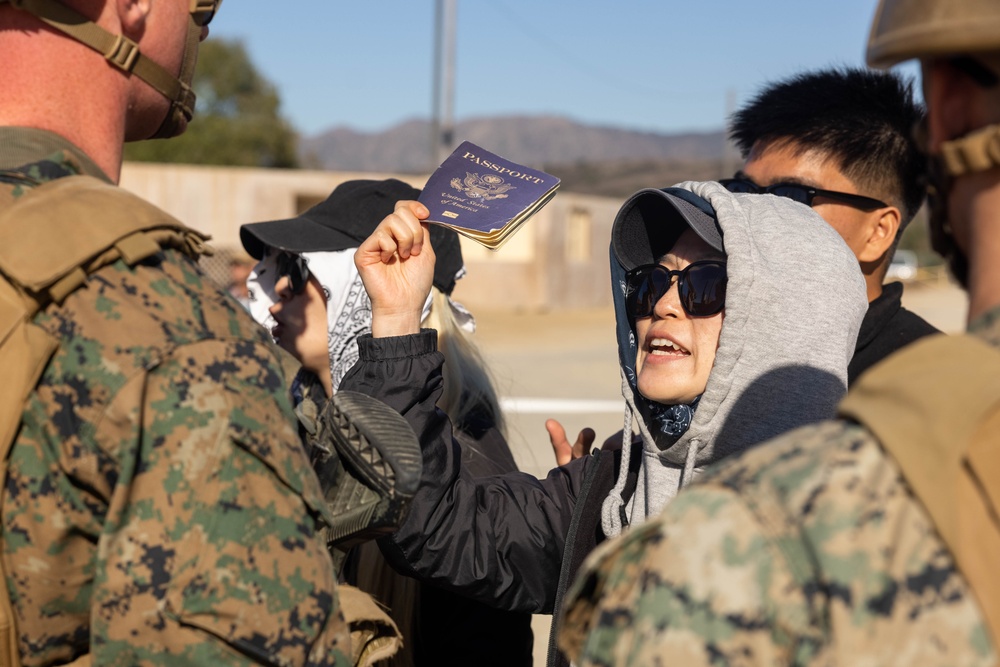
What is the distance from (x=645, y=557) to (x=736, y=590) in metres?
0.11

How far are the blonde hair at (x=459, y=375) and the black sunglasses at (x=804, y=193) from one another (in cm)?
90

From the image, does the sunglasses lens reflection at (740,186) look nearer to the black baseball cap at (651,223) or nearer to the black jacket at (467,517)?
the black baseball cap at (651,223)

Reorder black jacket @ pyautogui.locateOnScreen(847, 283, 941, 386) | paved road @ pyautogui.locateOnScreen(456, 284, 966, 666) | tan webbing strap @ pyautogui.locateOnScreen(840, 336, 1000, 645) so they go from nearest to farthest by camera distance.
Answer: tan webbing strap @ pyautogui.locateOnScreen(840, 336, 1000, 645) < black jacket @ pyautogui.locateOnScreen(847, 283, 941, 386) < paved road @ pyautogui.locateOnScreen(456, 284, 966, 666)

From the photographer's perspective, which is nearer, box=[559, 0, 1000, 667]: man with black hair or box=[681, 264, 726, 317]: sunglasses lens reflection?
box=[559, 0, 1000, 667]: man with black hair

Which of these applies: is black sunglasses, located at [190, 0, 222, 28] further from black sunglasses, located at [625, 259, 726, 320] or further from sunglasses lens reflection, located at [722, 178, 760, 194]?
sunglasses lens reflection, located at [722, 178, 760, 194]

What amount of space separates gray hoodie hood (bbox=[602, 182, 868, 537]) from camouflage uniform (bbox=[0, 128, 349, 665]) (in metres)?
1.02

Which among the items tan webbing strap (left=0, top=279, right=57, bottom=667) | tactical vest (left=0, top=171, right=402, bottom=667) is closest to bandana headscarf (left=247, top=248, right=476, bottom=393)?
tactical vest (left=0, top=171, right=402, bottom=667)

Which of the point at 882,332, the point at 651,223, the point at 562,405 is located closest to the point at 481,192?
the point at 651,223

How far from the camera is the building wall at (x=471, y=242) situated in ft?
69.8

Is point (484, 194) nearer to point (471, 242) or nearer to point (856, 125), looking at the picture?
point (856, 125)

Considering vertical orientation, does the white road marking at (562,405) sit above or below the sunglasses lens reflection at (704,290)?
below

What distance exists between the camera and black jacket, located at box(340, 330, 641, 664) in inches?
91.7

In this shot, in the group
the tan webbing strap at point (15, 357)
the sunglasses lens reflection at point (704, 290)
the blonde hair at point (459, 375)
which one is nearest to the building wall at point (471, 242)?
the blonde hair at point (459, 375)

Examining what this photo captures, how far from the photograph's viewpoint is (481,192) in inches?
94.3
